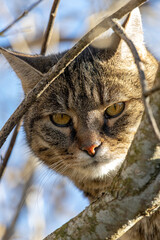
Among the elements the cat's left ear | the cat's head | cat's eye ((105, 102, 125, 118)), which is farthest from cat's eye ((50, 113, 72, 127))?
the cat's left ear

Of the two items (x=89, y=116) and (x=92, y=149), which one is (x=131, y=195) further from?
(x=89, y=116)

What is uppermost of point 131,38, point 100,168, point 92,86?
point 131,38

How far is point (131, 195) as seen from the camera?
1748mm

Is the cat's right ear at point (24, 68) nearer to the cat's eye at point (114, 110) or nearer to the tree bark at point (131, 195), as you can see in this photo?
the cat's eye at point (114, 110)

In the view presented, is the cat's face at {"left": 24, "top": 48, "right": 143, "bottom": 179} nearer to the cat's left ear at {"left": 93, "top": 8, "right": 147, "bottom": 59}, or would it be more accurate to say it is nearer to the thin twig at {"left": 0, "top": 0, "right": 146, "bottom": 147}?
the cat's left ear at {"left": 93, "top": 8, "right": 147, "bottom": 59}

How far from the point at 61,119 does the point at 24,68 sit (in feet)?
2.17

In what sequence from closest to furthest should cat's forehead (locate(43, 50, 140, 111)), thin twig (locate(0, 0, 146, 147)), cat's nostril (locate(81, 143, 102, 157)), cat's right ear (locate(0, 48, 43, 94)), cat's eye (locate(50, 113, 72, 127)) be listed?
thin twig (locate(0, 0, 146, 147)) < cat's nostril (locate(81, 143, 102, 157)) < cat's forehead (locate(43, 50, 140, 111)) < cat's eye (locate(50, 113, 72, 127)) < cat's right ear (locate(0, 48, 43, 94))

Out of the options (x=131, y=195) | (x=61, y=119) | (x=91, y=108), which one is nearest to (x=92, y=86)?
(x=91, y=108)

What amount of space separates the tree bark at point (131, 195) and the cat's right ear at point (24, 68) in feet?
5.67

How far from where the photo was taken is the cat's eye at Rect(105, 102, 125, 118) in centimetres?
295

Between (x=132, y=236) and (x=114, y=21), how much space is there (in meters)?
1.80

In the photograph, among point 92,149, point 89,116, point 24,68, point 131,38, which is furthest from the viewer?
point 24,68

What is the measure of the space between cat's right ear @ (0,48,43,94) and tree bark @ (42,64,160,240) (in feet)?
5.67

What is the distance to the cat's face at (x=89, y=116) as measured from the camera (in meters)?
2.79
